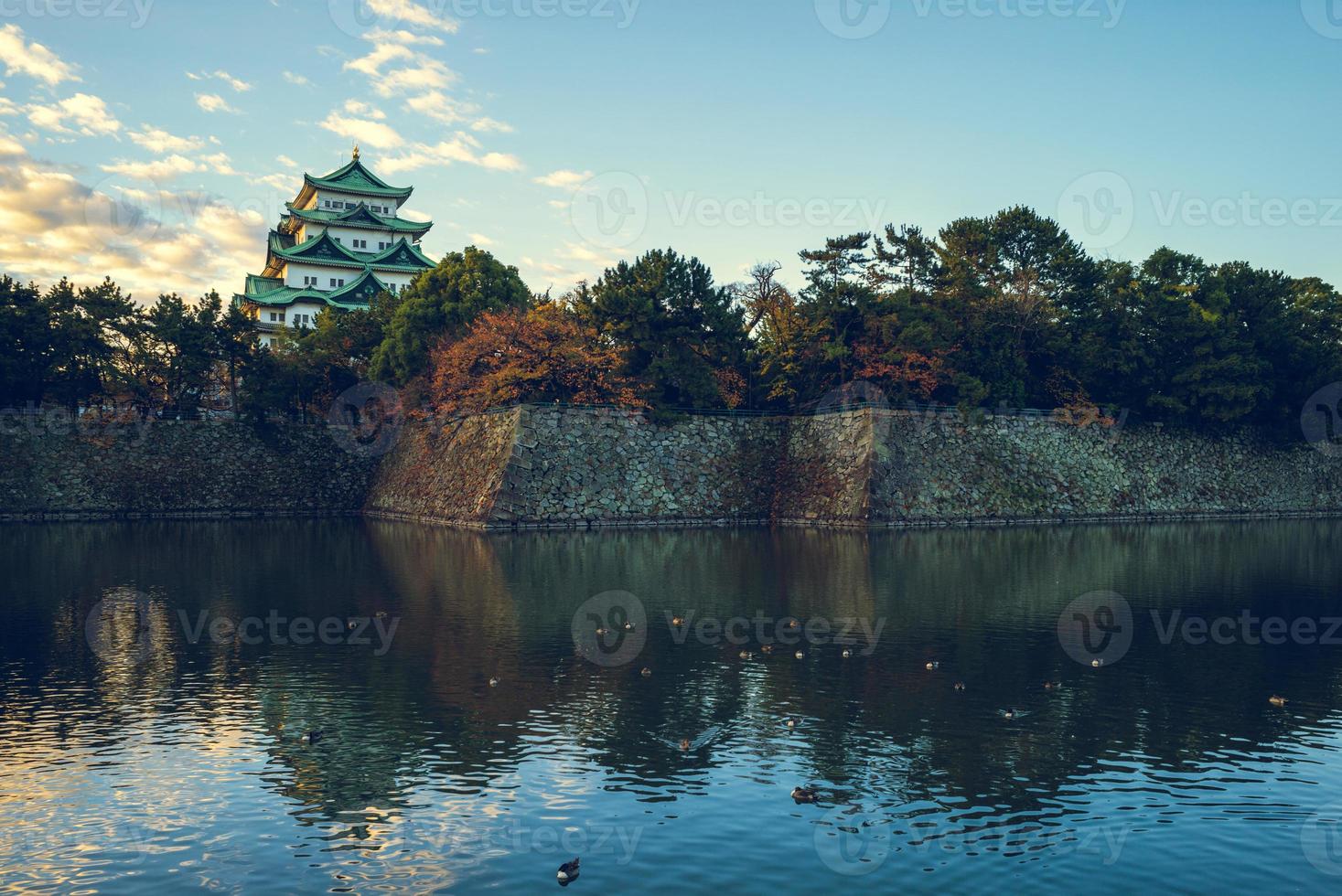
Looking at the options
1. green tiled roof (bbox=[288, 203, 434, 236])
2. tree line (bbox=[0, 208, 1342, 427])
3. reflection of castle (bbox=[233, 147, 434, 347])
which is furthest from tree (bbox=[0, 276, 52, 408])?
green tiled roof (bbox=[288, 203, 434, 236])

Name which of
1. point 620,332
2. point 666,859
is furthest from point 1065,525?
point 666,859

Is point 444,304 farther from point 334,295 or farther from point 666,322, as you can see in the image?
point 334,295

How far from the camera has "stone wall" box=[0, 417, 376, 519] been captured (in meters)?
53.8

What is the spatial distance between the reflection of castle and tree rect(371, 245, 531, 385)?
19686 millimetres

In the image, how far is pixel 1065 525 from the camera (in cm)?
4981

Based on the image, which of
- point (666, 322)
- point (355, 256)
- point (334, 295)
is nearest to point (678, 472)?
point (666, 322)

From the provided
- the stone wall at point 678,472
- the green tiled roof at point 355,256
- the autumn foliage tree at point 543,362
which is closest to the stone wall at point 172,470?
the stone wall at point 678,472

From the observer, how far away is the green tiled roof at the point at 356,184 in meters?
89.7

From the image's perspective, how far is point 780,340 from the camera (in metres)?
54.9

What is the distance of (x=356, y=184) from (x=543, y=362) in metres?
50.1

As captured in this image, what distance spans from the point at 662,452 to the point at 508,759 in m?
→ 39.3

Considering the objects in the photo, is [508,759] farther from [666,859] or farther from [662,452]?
[662,452]

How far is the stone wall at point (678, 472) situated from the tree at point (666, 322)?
7.28 ft

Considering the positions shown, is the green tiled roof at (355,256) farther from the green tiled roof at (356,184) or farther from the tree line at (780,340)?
the tree line at (780,340)
